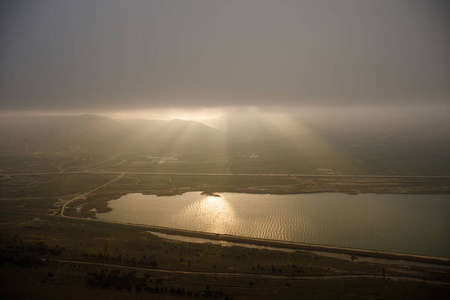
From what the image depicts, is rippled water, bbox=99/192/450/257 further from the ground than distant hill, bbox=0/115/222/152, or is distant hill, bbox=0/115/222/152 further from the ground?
distant hill, bbox=0/115/222/152

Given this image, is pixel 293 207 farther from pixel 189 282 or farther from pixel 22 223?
pixel 22 223

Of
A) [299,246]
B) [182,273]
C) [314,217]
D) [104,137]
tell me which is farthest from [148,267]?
[104,137]

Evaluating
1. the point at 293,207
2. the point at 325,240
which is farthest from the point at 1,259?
the point at 293,207

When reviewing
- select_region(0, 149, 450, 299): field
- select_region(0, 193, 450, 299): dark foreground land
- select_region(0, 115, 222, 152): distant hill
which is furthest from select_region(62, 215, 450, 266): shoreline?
select_region(0, 115, 222, 152): distant hill

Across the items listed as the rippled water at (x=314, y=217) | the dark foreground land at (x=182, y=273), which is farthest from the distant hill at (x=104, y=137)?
the dark foreground land at (x=182, y=273)

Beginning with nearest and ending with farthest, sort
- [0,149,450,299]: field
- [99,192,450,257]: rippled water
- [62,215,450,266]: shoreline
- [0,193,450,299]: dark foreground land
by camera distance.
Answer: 1. [0,193,450,299]: dark foreground land
2. [0,149,450,299]: field
3. [62,215,450,266]: shoreline
4. [99,192,450,257]: rippled water

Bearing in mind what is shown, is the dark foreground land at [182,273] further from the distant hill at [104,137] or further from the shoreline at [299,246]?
the distant hill at [104,137]

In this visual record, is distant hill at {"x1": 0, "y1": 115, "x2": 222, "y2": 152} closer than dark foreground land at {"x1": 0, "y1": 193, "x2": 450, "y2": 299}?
No

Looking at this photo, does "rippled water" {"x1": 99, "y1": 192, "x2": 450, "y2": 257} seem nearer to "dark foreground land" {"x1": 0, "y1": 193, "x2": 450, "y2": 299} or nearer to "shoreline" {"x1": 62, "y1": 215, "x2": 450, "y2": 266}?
"shoreline" {"x1": 62, "y1": 215, "x2": 450, "y2": 266}
